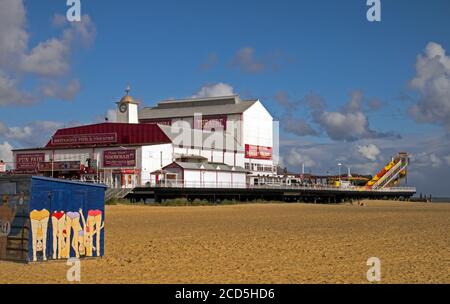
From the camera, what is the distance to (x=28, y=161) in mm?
73688

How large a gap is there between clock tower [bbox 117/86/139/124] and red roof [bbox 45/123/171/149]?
906cm

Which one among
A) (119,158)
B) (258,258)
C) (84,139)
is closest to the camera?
(258,258)

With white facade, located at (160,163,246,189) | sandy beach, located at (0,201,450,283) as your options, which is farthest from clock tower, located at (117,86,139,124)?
sandy beach, located at (0,201,450,283)

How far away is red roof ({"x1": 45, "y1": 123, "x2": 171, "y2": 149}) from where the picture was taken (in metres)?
70.4

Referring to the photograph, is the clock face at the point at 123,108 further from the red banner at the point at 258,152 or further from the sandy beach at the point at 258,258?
the sandy beach at the point at 258,258

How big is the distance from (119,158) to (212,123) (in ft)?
74.8

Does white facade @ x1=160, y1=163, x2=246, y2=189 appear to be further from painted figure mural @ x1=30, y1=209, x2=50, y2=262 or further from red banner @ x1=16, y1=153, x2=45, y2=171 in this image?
painted figure mural @ x1=30, y1=209, x2=50, y2=262

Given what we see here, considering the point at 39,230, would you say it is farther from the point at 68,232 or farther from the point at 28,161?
the point at 28,161

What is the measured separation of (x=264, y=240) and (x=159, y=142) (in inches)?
1938

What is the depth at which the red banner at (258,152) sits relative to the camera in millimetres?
84588

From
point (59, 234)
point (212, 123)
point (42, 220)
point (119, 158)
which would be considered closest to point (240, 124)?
point (212, 123)

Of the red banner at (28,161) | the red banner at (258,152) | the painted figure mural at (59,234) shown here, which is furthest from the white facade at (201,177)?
the painted figure mural at (59,234)

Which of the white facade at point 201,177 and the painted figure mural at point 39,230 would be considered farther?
the white facade at point 201,177

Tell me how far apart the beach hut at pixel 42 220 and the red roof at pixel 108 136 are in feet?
174
